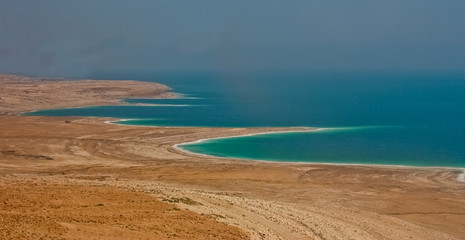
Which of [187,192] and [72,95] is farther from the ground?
[72,95]

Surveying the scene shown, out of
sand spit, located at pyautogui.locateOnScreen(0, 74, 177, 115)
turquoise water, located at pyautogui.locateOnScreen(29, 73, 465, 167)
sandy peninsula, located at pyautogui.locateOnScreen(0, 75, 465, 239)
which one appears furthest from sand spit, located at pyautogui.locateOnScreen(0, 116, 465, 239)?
sand spit, located at pyautogui.locateOnScreen(0, 74, 177, 115)

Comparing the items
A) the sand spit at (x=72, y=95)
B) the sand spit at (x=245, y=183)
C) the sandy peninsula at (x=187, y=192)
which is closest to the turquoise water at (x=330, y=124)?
the sandy peninsula at (x=187, y=192)

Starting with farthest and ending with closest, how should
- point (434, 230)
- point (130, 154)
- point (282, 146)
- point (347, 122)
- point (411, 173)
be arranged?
1. point (347, 122)
2. point (282, 146)
3. point (130, 154)
4. point (411, 173)
5. point (434, 230)

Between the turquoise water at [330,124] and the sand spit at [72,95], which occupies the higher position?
the sand spit at [72,95]

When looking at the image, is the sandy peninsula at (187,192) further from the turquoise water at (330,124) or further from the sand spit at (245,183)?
the turquoise water at (330,124)

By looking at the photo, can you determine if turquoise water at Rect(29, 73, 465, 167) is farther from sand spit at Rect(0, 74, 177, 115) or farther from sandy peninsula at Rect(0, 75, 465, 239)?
sand spit at Rect(0, 74, 177, 115)

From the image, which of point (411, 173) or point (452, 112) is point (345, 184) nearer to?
point (411, 173)

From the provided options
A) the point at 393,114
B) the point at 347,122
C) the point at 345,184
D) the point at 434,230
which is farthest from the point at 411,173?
the point at 393,114

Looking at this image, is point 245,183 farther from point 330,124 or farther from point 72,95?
point 72,95

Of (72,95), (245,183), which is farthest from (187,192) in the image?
(72,95)
